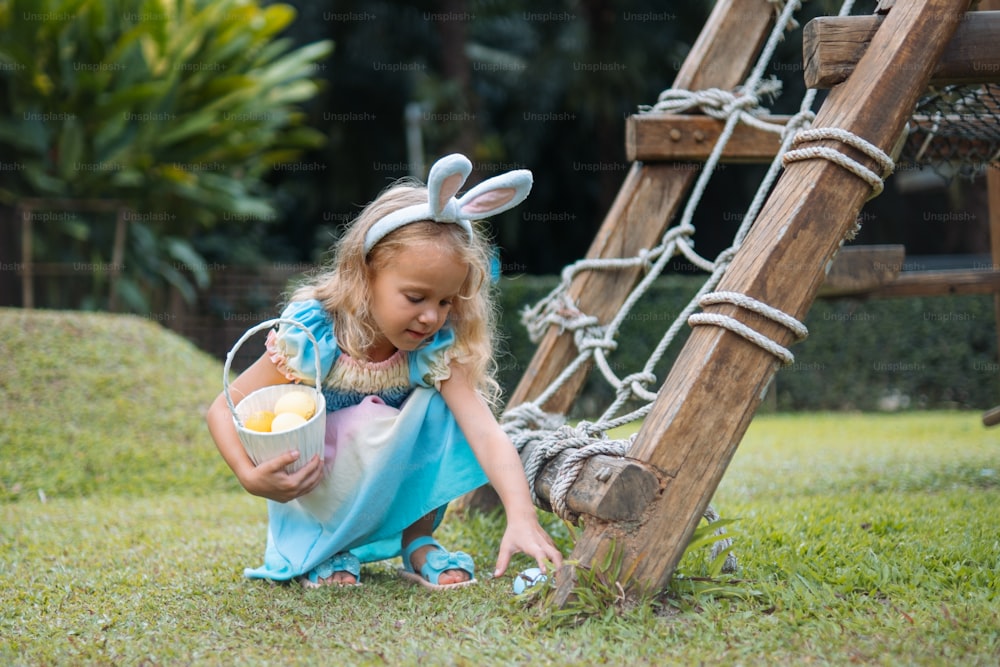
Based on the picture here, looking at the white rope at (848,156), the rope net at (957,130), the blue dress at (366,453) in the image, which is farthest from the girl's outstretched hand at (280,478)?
the rope net at (957,130)

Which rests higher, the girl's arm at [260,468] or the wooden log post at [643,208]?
the wooden log post at [643,208]

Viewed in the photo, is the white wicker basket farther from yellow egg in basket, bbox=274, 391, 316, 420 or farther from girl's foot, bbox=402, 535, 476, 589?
girl's foot, bbox=402, 535, 476, 589

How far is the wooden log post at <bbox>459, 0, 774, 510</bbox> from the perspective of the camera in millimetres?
3209

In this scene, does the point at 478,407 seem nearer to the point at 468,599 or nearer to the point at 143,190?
the point at 468,599

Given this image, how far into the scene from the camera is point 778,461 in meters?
5.19

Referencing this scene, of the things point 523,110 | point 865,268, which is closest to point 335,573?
point 865,268

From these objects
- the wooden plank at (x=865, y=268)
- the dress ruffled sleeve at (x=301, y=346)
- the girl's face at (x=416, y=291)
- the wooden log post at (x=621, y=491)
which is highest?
the wooden plank at (x=865, y=268)

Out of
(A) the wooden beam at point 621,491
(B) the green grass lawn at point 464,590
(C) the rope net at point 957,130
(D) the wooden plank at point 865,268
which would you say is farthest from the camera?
(D) the wooden plank at point 865,268

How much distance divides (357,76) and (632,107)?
4.36 metres

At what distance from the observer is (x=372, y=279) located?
2.51 metres

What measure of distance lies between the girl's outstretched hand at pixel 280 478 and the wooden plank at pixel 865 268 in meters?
2.49

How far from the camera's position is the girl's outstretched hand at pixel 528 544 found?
83.1 inches

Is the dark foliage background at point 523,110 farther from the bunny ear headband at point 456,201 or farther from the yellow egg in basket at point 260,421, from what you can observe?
the yellow egg in basket at point 260,421

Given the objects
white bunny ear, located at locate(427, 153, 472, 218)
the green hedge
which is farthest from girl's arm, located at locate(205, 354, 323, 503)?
the green hedge
